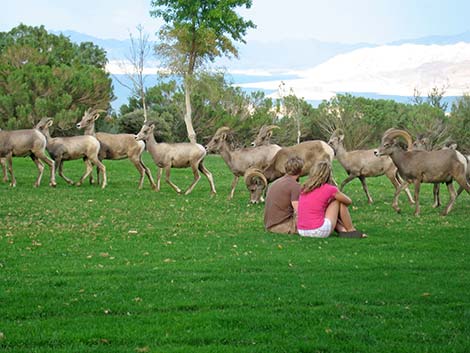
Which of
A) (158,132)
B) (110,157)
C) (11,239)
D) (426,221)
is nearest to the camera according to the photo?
(11,239)

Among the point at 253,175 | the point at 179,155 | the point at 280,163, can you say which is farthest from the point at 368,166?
the point at 179,155

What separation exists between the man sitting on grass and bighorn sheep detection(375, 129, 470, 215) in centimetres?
465

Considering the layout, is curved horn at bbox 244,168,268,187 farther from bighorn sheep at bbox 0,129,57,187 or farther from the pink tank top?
bighorn sheep at bbox 0,129,57,187

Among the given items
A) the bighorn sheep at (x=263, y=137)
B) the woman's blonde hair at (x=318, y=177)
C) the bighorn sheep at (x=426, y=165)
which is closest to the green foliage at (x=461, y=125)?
the bighorn sheep at (x=263, y=137)

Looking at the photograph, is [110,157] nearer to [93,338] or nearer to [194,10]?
[93,338]

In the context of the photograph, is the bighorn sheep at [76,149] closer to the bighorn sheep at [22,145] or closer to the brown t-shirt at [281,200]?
the bighorn sheep at [22,145]

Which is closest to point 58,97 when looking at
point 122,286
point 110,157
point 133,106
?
point 133,106

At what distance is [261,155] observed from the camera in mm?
23234

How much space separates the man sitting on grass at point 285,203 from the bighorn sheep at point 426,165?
4.65 metres

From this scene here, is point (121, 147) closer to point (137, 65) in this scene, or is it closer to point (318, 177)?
point (318, 177)

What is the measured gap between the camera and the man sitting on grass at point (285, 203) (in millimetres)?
15203

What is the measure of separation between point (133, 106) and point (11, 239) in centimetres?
6067

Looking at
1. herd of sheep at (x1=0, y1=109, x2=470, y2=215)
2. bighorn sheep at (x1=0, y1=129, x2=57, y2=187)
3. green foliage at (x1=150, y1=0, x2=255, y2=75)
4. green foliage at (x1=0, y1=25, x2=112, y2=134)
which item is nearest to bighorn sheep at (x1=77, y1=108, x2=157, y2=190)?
herd of sheep at (x1=0, y1=109, x2=470, y2=215)

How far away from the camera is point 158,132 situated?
62375 millimetres
